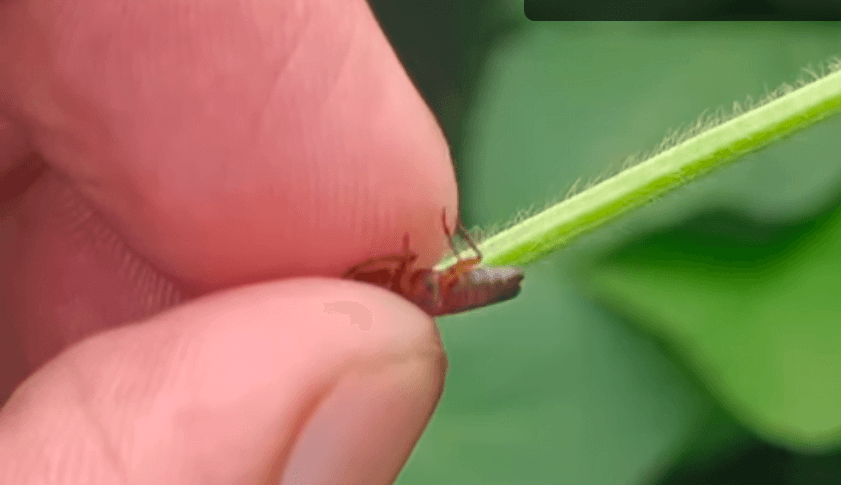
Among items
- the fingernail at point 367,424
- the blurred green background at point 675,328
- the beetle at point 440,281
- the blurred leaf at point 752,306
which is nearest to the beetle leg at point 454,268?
the beetle at point 440,281

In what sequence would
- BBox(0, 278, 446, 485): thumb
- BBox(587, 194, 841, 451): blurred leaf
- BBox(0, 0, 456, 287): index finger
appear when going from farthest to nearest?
BBox(587, 194, 841, 451): blurred leaf, BBox(0, 0, 456, 287): index finger, BBox(0, 278, 446, 485): thumb

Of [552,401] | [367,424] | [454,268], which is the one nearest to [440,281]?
[454,268]

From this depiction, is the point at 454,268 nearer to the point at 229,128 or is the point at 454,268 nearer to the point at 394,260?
the point at 394,260

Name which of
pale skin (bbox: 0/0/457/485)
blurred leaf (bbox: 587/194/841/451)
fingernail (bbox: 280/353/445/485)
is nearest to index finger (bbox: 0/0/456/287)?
pale skin (bbox: 0/0/457/485)

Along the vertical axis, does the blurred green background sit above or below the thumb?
below

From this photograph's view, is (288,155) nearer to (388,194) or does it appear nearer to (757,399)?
(388,194)

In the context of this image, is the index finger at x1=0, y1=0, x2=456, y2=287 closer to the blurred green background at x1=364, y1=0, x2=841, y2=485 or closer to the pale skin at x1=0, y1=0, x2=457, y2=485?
the pale skin at x1=0, y1=0, x2=457, y2=485

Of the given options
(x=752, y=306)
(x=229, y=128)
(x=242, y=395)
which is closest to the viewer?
(x=242, y=395)
